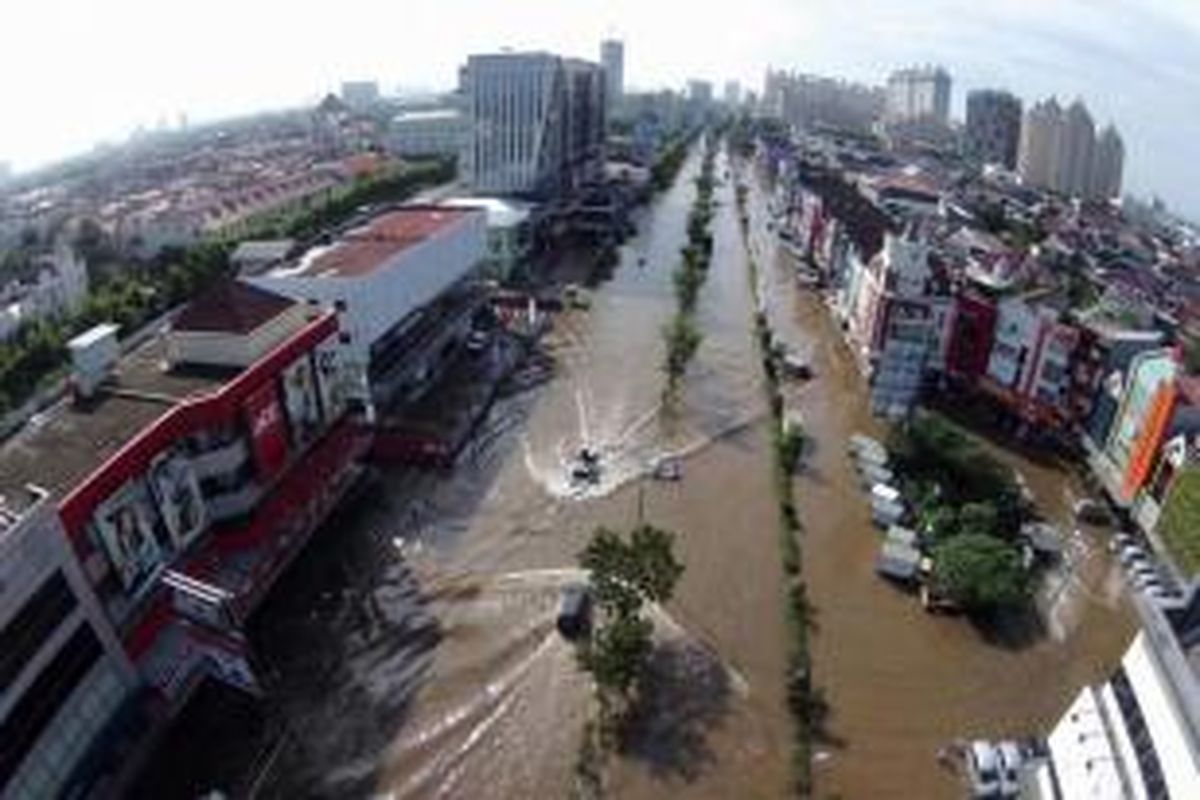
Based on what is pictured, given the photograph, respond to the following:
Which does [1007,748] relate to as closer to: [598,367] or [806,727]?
[806,727]

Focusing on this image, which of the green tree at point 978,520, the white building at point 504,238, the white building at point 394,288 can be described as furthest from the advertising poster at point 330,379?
the white building at point 504,238

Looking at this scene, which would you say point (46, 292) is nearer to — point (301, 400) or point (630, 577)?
point (301, 400)

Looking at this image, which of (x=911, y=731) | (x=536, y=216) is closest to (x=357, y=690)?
(x=911, y=731)

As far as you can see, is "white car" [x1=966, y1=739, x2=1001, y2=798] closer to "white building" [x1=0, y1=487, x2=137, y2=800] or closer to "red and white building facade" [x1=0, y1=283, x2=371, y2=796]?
"red and white building facade" [x1=0, y1=283, x2=371, y2=796]

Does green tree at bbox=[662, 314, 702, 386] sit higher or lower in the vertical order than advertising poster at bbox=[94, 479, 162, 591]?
lower

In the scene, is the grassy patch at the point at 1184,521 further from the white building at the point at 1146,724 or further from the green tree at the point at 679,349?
the green tree at the point at 679,349

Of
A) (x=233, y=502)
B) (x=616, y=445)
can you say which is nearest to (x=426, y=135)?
(x=616, y=445)

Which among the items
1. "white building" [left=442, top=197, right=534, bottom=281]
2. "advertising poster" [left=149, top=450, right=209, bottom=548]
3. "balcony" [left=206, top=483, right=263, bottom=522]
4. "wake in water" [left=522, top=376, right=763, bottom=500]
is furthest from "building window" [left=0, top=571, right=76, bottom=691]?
"white building" [left=442, top=197, right=534, bottom=281]
